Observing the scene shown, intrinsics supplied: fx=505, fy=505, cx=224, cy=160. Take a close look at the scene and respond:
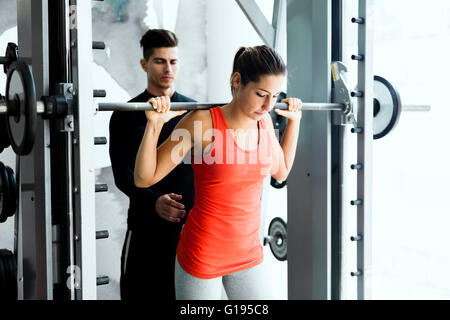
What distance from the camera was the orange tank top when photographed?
164 centimetres

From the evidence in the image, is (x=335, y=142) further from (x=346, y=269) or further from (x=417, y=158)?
(x=417, y=158)

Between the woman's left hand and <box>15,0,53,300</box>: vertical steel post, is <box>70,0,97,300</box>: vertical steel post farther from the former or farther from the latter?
the woman's left hand

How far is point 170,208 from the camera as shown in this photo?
197cm

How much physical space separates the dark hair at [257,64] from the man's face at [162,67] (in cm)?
53

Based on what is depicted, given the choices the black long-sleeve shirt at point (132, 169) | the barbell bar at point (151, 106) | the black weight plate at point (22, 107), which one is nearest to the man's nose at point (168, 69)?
the black long-sleeve shirt at point (132, 169)

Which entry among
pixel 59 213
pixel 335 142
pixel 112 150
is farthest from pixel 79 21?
pixel 335 142

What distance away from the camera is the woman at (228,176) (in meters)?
1.62

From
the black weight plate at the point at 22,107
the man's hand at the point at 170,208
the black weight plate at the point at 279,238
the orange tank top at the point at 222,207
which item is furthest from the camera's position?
the black weight plate at the point at 279,238

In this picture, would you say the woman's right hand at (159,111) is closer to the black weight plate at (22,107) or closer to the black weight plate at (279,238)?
the black weight plate at (22,107)

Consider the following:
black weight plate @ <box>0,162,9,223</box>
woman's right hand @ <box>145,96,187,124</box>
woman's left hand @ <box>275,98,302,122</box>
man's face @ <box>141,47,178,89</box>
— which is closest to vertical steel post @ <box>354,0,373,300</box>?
woman's left hand @ <box>275,98,302,122</box>

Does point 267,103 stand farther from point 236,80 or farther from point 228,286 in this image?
point 228,286

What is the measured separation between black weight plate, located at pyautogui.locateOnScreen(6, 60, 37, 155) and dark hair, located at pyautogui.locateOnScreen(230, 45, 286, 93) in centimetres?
66

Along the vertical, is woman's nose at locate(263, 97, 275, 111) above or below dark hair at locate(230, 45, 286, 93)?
below

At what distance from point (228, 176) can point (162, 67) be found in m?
0.69
